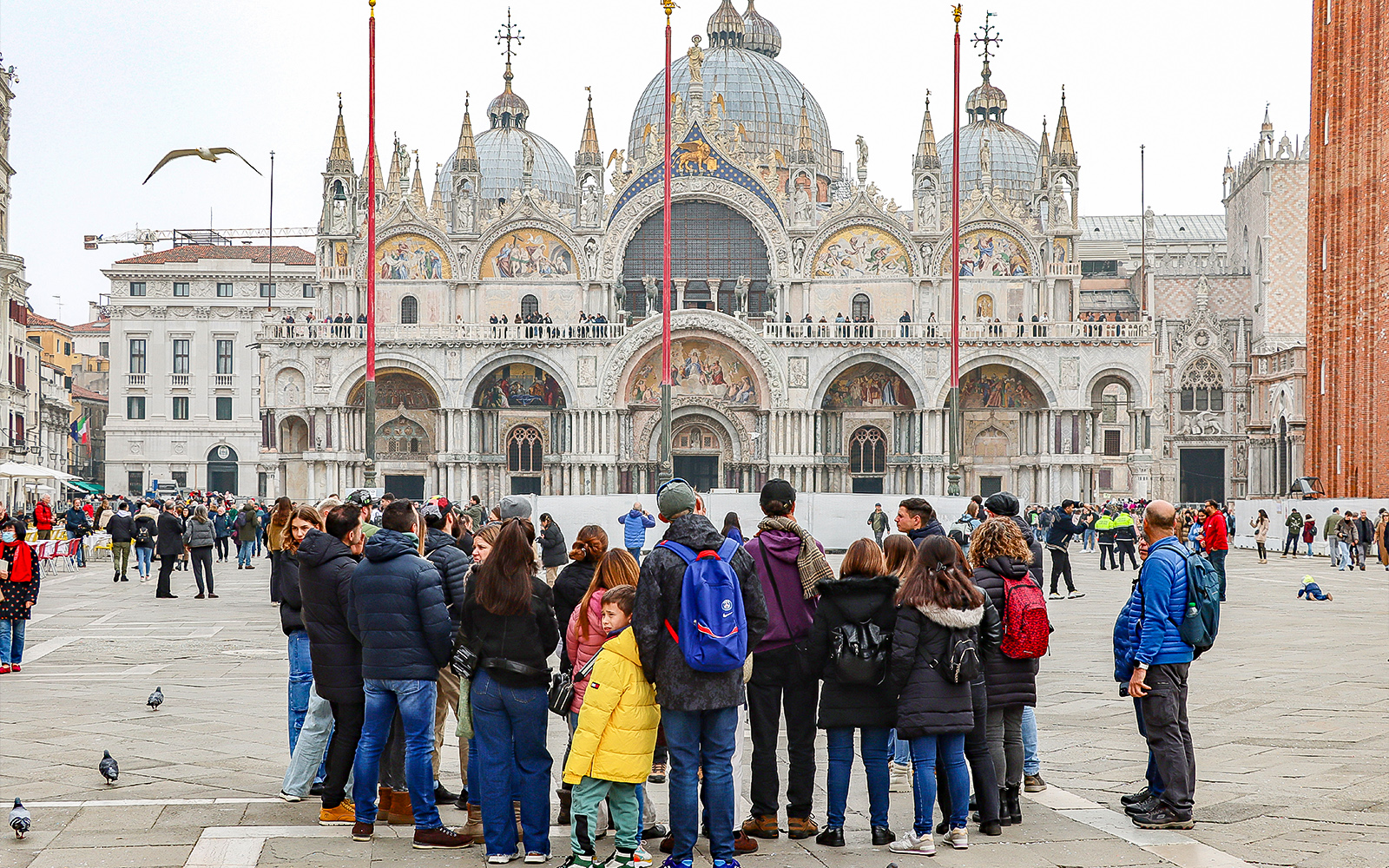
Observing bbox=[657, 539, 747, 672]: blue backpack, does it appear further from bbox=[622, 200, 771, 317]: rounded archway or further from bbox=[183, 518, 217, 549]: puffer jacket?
bbox=[622, 200, 771, 317]: rounded archway

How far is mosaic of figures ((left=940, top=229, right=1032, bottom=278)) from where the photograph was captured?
166 feet

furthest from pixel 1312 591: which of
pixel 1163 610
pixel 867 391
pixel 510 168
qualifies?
pixel 510 168

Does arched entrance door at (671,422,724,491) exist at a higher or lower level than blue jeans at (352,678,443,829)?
higher

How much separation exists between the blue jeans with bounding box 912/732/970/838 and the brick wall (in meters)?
37.6

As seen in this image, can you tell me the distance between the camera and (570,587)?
8.27m

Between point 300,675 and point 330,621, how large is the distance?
1.17 metres

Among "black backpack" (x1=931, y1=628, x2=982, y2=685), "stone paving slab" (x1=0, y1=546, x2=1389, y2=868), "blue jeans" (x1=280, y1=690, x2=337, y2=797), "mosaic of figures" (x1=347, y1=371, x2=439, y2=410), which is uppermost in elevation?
"mosaic of figures" (x1=347, y1=371, x2=439, y2=410)

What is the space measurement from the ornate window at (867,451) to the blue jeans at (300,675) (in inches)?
1640

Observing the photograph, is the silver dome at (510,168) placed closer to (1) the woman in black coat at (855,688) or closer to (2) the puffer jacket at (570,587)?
(2) the puffer jacket at (570,587)

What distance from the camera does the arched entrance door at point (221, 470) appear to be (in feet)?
219

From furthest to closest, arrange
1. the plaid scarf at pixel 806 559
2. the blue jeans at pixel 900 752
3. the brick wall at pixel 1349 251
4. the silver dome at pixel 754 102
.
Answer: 1. the silver dome at pixel 754 102
2. the brick wall at pixel 1349 251
3. the blue jeans at pixel 900 752
4. the plaid scarf at pixel 806 559

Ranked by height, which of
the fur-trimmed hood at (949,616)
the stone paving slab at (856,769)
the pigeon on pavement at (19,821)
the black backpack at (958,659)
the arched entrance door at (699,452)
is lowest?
the stone paving slab at (856,769)

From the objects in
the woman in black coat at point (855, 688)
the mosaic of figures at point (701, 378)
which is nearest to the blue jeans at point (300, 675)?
the woman in black coat at point (855, 688)

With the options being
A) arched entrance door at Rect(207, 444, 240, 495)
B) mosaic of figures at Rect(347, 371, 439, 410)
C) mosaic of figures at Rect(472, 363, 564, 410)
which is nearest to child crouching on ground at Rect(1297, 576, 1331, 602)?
mosaic of figures at Rect(472, 363, 564, 410)
